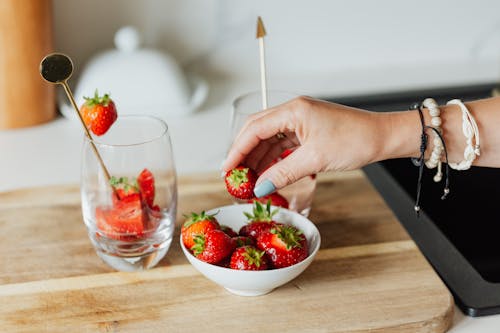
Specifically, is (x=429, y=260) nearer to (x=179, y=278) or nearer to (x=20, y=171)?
(x=179, y=278)

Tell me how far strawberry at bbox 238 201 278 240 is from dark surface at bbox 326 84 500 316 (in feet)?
0.84

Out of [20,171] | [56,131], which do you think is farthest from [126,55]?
[20,171]

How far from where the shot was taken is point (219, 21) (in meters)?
1.60

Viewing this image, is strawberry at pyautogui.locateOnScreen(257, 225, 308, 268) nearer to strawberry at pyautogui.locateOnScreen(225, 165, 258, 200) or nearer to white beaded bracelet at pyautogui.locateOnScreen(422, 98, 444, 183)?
strawberry at pyautogui.locateOnScreen(225, 165, 258, 200)

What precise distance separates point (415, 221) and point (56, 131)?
731 mm

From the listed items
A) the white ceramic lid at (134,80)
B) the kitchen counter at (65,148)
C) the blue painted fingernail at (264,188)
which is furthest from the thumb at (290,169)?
the white ceramic lid at (134,80)

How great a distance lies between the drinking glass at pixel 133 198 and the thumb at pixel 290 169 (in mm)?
155

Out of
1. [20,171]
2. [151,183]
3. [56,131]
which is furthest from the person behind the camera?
[56,131]

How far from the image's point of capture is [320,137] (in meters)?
0.93

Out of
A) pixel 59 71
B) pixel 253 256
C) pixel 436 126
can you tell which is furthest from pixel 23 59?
pixel 436 126

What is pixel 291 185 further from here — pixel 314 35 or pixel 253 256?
pixel 314 35

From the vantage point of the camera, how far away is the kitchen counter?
1.26 metres

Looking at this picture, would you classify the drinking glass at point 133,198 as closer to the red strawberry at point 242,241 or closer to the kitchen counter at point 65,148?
the red strawberry at point 242,241

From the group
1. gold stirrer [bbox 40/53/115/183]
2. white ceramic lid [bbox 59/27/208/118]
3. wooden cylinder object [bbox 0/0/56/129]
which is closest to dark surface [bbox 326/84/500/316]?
white ceramic lid [bbox 59/27/208/118]
